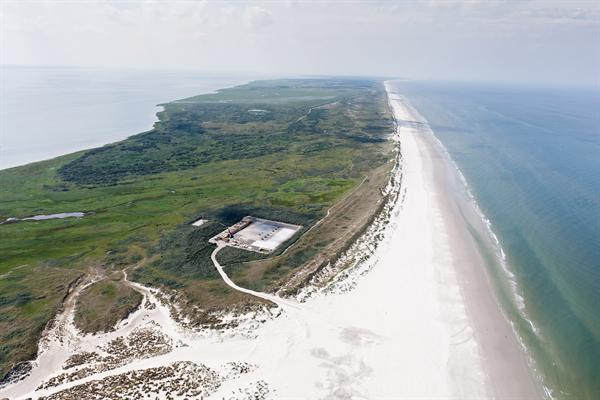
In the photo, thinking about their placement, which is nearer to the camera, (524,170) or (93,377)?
(93,377)

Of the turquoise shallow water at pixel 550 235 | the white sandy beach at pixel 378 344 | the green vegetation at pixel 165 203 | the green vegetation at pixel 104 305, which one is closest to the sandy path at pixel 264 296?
the white sandy beach at pixel 378 344

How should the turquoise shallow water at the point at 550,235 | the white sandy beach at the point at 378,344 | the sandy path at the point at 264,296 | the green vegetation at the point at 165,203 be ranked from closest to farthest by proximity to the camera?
the white sandy beach at the point at 378,344 → the turquoise shallow water at the point at 550,235 → the sandy path at the point at 264,296 → the green vegetation at the point at 165,203

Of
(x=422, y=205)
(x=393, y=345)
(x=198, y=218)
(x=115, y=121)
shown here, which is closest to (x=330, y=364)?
(x=393, y=345)

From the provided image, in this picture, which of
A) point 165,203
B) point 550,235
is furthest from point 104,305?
point 550,235

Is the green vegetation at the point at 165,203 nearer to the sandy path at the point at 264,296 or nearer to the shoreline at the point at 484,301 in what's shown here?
the sandy path at the point at 264,296

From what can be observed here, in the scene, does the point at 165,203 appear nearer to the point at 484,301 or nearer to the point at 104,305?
the point at 104,305

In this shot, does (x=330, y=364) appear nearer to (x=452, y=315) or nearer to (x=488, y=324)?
(x=452, y=315)
